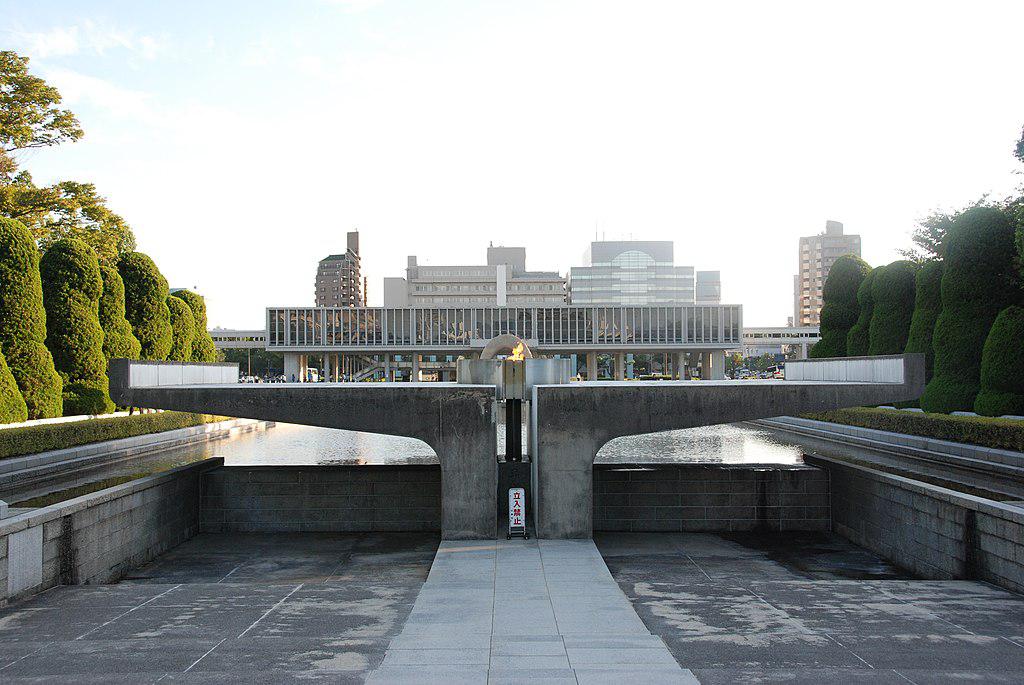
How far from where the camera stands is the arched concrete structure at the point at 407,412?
16.6 meters

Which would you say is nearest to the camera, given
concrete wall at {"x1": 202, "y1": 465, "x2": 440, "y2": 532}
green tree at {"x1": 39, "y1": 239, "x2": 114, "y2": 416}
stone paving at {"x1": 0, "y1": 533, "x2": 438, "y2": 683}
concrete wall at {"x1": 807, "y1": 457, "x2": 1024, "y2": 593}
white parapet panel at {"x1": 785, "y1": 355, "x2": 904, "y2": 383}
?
stone paving at {"x1": 0, "y1": 533, "x2": 438, "y2": 683}

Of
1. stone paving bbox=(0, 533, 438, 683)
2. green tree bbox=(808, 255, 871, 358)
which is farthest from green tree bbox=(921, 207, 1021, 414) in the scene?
stone paving bbox=(0, 533, 438, 683)

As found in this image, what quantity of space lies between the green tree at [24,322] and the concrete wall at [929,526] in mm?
27631

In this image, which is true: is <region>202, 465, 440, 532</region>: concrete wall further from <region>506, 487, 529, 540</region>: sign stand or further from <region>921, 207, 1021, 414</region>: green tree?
<region>921, 207, 1021, 414</region>: green tree

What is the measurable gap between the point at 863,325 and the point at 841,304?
2.67 m

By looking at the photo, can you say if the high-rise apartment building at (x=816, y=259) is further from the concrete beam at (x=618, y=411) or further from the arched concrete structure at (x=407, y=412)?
the arched concrete structure at (x=407, y=412)

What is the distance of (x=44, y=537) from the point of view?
13.3m

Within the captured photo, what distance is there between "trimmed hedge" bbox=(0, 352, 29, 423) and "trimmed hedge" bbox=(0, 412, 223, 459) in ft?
5.07

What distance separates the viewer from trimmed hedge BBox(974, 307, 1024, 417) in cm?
2744

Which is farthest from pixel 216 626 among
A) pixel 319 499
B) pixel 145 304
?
pixel 145 304

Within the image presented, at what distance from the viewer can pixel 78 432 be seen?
89.1 feet

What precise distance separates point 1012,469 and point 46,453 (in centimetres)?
2992

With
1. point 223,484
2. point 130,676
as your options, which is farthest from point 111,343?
point 130,676

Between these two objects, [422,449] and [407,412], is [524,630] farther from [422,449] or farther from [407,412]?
[422,449]
